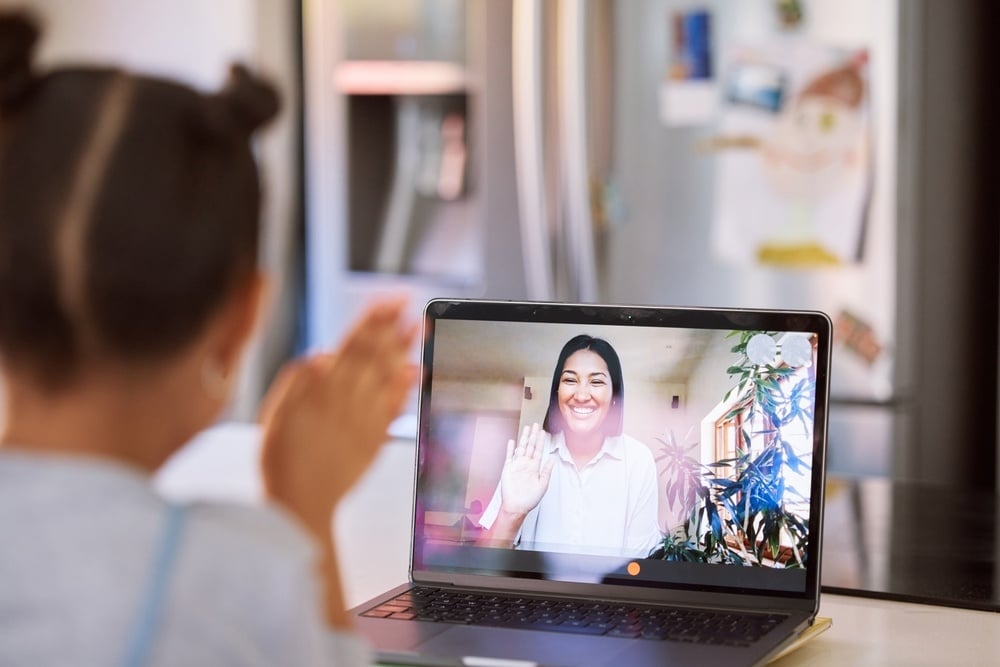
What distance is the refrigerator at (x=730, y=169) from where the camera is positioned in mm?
2314

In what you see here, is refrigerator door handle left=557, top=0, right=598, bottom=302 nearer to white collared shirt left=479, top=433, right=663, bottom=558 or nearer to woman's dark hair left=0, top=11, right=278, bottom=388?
white collared shirt left=479, top=433, right=663, bottom=558

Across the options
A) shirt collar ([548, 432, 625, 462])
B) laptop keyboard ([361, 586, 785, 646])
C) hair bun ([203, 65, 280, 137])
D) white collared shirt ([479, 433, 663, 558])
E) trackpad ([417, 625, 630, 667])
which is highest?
hair bun ([203, 65, 280, 137])

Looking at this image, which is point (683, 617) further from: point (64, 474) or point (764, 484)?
point (64, 474)

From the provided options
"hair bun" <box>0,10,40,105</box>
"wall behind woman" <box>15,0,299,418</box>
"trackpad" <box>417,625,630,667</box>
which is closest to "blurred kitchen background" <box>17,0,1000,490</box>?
"wall behind woman" <box>15,0,299,418</box>

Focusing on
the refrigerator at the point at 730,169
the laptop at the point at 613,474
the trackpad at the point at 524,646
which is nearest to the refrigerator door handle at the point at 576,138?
the refrigerator at the point at 730,169

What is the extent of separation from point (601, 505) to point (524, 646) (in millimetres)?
159

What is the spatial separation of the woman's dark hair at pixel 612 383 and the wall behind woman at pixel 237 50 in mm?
1804

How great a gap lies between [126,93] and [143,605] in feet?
0.77

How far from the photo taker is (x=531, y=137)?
97.8 inches

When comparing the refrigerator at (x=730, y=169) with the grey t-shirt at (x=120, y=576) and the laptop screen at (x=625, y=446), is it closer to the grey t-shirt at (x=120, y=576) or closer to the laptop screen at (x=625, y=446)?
the laptop screen at (x=625, y=446)

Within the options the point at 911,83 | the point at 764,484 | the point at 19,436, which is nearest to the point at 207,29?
the point at 911,83

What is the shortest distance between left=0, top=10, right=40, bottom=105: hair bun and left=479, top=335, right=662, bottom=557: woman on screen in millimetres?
520

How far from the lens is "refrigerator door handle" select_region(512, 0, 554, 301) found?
246 cm

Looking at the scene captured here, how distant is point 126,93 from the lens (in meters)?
0.60
